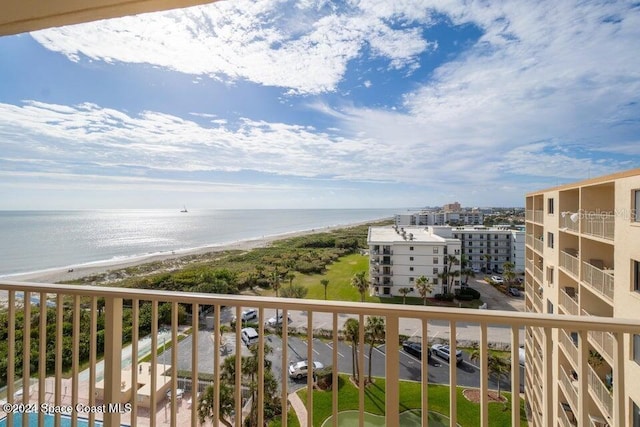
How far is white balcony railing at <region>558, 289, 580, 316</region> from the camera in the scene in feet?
12.7

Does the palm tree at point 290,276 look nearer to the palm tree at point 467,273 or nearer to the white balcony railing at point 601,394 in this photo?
the palm tree at point 467,273

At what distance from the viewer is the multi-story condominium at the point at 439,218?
3.87 metres

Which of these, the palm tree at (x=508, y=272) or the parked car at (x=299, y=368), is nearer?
the parked car at (x=299, y=368)

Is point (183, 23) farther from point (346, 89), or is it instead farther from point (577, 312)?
point (577, 312)

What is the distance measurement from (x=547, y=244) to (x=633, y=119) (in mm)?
2624

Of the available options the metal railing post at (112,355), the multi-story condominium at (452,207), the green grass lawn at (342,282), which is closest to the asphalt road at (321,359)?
the metal railing post at (112,355)

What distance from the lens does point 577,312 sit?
3803mm

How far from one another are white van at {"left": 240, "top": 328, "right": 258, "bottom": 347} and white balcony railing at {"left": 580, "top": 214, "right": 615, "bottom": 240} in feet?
11.4

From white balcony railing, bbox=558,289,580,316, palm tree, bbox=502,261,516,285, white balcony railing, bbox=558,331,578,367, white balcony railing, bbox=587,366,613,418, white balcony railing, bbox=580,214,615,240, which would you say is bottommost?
white balcony railing, bbox=587,366,613,418

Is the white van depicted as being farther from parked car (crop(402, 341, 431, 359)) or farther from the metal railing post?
parked car (crop(402, 341, 431, 359))

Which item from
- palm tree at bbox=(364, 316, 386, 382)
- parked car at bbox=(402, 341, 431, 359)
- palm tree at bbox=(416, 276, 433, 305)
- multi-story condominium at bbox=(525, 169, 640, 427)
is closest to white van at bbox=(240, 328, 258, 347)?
palm tree at bbox=(364, 316, 386, 382)

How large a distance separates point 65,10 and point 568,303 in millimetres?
5748

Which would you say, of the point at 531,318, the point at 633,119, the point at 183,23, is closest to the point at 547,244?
the point at 633,119

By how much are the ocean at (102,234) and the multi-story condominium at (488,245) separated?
98.6 inches
